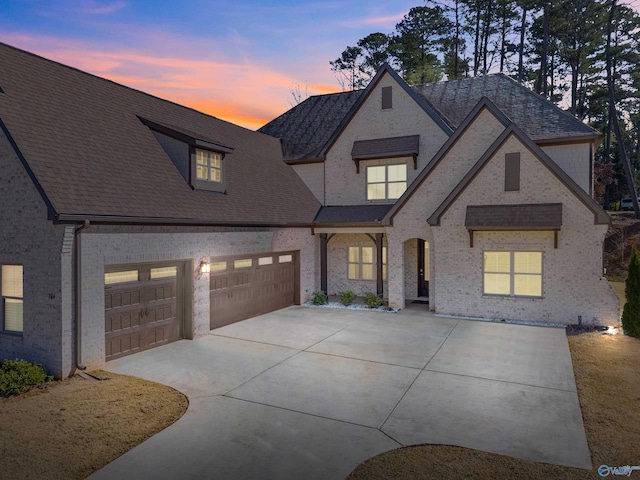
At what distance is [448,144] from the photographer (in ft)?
53.7

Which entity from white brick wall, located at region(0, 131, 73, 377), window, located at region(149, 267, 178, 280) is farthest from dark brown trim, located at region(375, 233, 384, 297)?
white brick wall, located at region(0, 131, 73, 377)

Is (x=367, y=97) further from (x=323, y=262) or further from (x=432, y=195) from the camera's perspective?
(x=323, y=262)

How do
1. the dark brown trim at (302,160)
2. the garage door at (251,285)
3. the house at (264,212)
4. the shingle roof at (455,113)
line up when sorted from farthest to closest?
the dark brown trim at (302,160) → the shingle roof at (455,113) → the garage door at (251,285) → the house at (264,212)

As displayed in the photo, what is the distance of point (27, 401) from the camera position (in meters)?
7.90

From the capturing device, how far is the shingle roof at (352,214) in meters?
19.2

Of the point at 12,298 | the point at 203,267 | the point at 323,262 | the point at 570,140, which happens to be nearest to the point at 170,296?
the point at 203,267

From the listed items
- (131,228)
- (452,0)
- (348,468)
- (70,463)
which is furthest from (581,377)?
(452,0)

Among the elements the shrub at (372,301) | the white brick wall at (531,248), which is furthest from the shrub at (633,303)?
the shrub at (372,301)

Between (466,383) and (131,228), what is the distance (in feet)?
29.6

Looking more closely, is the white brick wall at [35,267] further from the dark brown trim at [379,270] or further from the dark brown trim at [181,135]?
the dark brown trim at [379,270]

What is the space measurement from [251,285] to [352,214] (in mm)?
6611

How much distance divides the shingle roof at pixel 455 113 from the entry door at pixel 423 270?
621 centimetres

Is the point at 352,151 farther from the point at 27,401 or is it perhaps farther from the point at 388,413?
the point at 27,401

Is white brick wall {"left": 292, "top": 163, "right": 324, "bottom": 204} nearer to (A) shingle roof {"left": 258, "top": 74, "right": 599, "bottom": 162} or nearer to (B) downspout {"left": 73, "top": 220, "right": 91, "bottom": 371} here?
(A) shingle roof {"left": 258, "top": 74, "right": 599, "bottom": 162}
